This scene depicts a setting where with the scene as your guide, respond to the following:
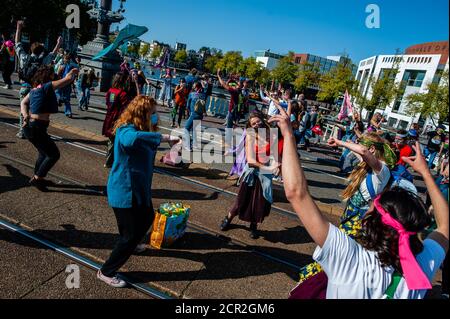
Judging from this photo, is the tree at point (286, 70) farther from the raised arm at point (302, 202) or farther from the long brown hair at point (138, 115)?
the raised arm at point (302, 202)

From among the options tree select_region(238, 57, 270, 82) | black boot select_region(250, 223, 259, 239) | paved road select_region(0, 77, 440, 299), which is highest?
tree select_region(238, 57, 270, 82)

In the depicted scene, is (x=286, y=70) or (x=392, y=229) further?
(x=286, y=70)

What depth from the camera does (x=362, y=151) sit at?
8.68 feet

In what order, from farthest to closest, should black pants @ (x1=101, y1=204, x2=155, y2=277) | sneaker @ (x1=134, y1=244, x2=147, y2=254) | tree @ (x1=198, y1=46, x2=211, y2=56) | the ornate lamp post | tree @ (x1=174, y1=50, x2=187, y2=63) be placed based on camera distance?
tree @ (x1=198, y1=46, x2=211, y2=56) → tree @ (x1=174, y1=50, x2=187, y2=63) → the ornate lamp post → sneaker @ (x1=134, y1=244, x2=147, y2=254) → black pants @ (x1=101, y1=204, x2=155, y2=277)

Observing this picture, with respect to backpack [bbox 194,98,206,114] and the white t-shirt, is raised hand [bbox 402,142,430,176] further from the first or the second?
backpack [bbox 194,98,206,114]

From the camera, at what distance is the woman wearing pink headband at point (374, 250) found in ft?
5.33

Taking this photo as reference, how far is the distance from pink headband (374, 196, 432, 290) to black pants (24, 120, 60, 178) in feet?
17.1

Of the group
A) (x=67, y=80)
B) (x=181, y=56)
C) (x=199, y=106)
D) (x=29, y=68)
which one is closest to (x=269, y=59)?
(x=181, y=56)

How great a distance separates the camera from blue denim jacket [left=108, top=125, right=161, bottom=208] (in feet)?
10.5

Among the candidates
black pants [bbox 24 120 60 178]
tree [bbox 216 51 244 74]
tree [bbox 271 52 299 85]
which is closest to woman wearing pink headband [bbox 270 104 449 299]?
black pants [bbox 24 120 60 178]

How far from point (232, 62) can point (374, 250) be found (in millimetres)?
101873

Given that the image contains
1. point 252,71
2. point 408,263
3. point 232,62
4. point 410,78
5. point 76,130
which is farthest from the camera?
point 232,62

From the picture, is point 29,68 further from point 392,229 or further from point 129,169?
point 392,229
